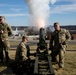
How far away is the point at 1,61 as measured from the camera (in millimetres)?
12156

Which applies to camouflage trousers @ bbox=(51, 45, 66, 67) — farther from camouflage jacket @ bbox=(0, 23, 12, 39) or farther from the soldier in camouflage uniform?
camouflage jacket @ bbox=(0, 23, 12, 39)

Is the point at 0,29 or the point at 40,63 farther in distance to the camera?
the point at 0,29

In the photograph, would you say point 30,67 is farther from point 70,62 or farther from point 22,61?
point 70,62

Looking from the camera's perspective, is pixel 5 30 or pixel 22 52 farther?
pixel 5 30

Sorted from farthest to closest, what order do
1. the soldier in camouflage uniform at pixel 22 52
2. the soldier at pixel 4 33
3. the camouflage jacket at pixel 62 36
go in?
the soldier at pixel 4 33 → the camouflage jacket at pixel 62 36 → the soldier in camouflage uniform at pixel 22 52

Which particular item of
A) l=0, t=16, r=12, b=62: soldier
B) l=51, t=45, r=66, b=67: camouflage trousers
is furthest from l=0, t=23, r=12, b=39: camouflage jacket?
l=51, t=45, r=66, b=67: camouflage trousers

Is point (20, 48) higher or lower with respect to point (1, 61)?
higher

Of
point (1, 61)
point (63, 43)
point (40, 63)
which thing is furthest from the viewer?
point (1, 61)

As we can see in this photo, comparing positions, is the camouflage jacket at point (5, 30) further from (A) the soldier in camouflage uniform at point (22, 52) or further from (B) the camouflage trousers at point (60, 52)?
(B) the camouflage trousers at point (60, 52)

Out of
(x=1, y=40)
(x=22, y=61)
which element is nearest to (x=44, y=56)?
(x=22, y=61)

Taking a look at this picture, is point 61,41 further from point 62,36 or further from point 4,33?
point 4,33

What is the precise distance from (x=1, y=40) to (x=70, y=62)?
333cm

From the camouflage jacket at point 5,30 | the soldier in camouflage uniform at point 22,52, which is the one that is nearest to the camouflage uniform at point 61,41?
the soldier in camouflage uniform at point 22,52

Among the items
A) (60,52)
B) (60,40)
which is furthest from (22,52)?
(60,40)
